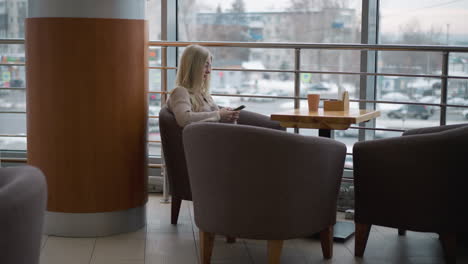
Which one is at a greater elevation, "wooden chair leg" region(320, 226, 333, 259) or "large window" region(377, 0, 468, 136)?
"large window" region(377, 0, 468, 136)

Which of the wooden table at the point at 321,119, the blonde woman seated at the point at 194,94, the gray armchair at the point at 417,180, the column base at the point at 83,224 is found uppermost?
the blonde woman seated at the point at 194,94

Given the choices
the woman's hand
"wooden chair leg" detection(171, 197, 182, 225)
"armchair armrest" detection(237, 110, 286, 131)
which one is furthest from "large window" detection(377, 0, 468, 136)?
"wooden chair leg" detection(171, 197, 182, 225)

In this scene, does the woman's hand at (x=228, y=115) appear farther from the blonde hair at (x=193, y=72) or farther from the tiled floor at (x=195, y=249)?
the tiled floor at (x=195, y=249)

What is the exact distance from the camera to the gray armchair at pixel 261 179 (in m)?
2.86

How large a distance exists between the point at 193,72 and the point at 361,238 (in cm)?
132

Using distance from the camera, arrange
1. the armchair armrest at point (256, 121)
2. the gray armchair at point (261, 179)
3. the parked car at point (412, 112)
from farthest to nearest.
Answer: the parked car at point (412, 112) < the armchair armrest at point (256, 121) < the gray armchair at point (261, 179)

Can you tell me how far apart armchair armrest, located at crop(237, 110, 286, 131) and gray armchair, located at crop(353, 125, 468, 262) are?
0.78m

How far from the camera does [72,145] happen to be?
11.9 ft

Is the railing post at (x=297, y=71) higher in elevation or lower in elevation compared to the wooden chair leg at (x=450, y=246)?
higher

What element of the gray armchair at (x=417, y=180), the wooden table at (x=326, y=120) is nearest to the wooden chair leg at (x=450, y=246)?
the gray armchair at (x=417, y=180)

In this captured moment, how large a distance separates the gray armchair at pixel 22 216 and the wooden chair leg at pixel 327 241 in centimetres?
178

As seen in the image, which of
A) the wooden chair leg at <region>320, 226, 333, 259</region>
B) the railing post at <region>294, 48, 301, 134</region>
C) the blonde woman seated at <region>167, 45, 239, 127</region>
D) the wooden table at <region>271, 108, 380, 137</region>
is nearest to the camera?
the wooden chair leg at <region>320, 226, 333, 259</region>

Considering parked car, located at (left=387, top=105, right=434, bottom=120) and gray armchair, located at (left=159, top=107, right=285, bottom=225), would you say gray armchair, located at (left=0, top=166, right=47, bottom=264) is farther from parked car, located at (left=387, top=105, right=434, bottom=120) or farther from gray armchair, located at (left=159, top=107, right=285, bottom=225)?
parked car, located at (left=387, top=105, right=434, bottom=120)

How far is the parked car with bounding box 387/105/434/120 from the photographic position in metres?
5.08
